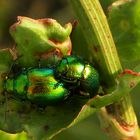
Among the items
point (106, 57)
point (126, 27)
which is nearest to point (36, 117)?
point (106, 57)

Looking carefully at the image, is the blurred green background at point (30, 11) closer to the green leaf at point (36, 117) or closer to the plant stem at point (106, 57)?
the green leaf at point (36, 117)

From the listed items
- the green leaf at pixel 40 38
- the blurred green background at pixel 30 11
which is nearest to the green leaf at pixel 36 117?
the green leaf at pixel 40 38

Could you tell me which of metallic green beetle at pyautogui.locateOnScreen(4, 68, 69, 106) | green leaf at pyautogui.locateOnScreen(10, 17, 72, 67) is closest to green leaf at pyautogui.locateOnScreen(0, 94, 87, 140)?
metallic green beetle at pyautogui.locateOnScreen(4, 68, 69, 106)

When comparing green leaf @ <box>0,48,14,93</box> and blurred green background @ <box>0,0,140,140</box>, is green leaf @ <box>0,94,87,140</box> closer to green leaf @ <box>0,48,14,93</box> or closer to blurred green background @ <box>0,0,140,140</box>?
green leaf @ <box>0,48,14,93</box>

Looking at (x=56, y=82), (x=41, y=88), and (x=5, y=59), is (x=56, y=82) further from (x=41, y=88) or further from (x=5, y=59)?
(x=5, y=59)

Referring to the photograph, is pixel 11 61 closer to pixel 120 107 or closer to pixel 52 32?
pixel 52 32
